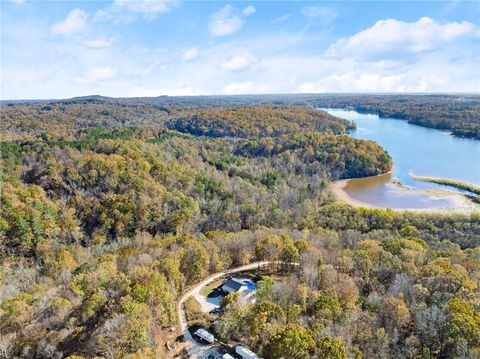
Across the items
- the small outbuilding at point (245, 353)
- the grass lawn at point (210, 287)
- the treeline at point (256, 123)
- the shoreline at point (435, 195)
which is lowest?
the shoreline at point (435, 195)

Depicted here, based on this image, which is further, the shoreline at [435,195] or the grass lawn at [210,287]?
the shoreline at [435,195]

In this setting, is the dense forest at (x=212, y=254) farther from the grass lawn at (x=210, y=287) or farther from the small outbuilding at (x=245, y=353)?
the grass lawn at (x=210, y=287)

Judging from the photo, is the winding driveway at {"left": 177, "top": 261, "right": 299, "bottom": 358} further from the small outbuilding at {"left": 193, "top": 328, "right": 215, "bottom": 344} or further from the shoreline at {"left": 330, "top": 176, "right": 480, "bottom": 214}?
the shoreline at {"left": 330, "top": 176, "right": 480, "bottom": 214}

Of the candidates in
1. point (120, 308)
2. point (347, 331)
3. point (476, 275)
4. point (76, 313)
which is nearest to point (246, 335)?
point (347, 331)

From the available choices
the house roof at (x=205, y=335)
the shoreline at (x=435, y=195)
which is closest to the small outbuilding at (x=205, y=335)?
the house roof at (x=205, y=335)

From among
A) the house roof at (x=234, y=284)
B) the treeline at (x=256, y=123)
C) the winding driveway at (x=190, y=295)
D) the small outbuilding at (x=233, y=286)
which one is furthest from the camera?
the treeline at (x=256, y=123)

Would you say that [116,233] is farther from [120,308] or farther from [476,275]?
[476,275]
